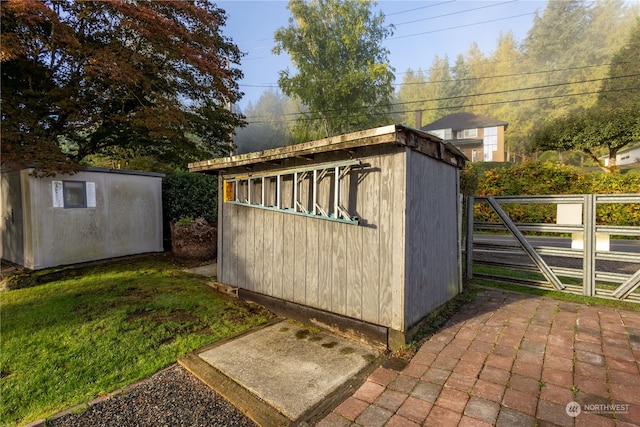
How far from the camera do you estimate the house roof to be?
103 ft

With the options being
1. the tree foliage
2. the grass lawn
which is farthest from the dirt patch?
the tree foliage

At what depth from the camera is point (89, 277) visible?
18.7ft

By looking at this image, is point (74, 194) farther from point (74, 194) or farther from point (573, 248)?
point (573, 248)

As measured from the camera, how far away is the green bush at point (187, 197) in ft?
26.6

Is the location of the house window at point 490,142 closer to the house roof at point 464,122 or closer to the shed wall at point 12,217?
the house roof at point 464,122

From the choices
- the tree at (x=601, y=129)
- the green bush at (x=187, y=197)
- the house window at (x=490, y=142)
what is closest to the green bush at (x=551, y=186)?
the tree at (x=601, y=129)

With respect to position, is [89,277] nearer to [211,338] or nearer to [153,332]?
[153,332]

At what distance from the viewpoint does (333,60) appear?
22.5 metres

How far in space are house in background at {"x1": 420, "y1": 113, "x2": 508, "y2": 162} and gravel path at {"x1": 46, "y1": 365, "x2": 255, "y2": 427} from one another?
32.4m

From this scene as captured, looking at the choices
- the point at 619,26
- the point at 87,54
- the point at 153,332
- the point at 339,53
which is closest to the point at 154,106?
the point at 87,54

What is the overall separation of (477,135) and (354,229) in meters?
33.9

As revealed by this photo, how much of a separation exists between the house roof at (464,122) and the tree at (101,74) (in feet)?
88.8

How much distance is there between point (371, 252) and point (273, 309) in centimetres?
171

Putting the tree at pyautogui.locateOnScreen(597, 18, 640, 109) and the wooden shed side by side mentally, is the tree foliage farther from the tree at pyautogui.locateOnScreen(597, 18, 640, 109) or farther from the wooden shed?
the wooden shed
